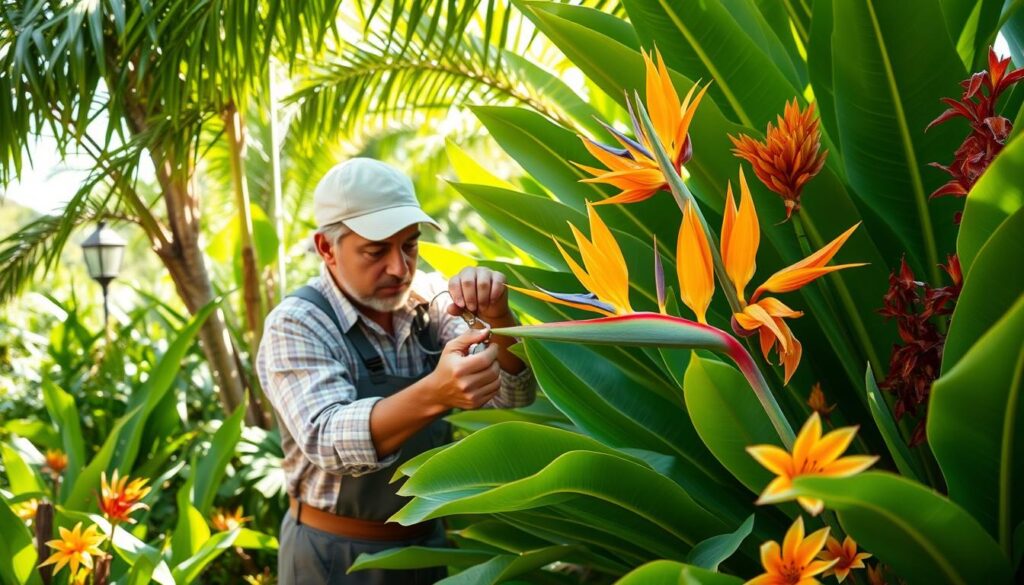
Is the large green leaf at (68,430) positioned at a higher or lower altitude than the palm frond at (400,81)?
lower

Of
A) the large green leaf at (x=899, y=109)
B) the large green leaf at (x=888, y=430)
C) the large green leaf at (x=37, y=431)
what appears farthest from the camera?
the large green leaf at (x=37, y=431)

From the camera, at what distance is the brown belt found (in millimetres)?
2062

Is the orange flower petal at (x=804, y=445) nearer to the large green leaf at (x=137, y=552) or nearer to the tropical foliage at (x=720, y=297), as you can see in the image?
the tropical foliage at (x=720, y=297)

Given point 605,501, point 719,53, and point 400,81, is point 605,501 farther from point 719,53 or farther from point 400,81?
point 400,81

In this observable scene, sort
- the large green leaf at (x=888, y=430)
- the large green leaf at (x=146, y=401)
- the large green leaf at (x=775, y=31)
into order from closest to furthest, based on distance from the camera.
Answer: the large green leaf at (x=888, y=430) < the large green leaf at (x=775, y=31) < the large green leaf at (x=146, y=401)

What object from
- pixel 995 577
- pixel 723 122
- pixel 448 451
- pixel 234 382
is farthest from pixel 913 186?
pixel 234 382

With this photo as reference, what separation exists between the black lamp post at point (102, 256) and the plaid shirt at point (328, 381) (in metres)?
3.18

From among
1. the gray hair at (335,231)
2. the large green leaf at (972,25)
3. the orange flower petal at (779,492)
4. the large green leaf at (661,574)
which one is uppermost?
the large green leaf at (972,25)

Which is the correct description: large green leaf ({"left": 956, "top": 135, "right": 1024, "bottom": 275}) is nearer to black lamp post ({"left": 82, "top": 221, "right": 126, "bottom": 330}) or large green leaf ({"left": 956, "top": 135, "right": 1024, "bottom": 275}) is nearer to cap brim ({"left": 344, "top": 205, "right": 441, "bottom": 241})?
cap brim ({"left": 344, "top": 205, "right": 441, "bottom": 241})

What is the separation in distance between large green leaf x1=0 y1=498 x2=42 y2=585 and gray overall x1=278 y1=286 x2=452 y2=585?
540mm

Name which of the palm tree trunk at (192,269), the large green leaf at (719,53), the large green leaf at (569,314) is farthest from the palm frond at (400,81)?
the large green leaf at (719,53)

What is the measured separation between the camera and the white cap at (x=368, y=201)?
2.01 m

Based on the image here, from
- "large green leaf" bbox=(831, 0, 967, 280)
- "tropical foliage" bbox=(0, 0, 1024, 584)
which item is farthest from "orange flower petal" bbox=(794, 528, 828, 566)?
"large green leaf" bbox=(831, 0, 967, 280)

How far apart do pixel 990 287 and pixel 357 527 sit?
146cm
